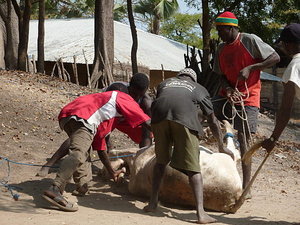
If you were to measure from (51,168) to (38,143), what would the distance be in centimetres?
151

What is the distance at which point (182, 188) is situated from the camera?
5652 millimetres

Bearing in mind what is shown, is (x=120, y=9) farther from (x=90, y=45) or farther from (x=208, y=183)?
(x=208, y=183)

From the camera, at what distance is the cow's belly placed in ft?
17.9

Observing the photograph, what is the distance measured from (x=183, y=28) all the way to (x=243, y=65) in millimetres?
45377

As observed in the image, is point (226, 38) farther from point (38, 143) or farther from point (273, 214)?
point (38, 143)

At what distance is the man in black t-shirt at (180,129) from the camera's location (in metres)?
5.13

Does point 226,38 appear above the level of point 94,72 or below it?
above

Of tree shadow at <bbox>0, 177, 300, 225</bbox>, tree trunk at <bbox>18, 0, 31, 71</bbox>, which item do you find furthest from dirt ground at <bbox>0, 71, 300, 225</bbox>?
tree trunk at <bbox>18, 0, 31, 71</bbox>

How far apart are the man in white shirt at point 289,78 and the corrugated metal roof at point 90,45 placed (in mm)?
15102

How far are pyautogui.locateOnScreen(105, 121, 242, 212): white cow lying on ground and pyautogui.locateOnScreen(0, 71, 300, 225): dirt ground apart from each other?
11 cm

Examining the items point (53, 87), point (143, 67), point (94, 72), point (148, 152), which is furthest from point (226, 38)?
point (143, 67)

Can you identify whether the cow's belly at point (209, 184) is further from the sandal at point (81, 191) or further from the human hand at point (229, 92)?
the human hand at point (229, 92)

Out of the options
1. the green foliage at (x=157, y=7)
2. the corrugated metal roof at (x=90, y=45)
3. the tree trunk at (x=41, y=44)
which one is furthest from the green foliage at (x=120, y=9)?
the tree trunk at (x=41, y=44)

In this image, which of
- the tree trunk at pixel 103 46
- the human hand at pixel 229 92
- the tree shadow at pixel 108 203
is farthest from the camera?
the tree trunk at pixel 103 46
